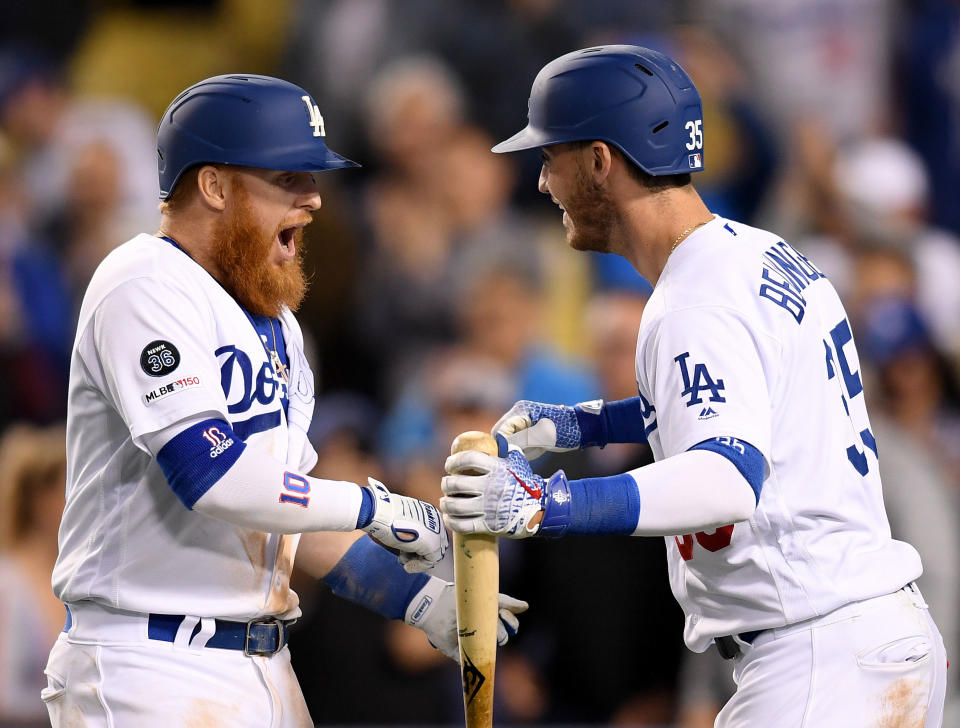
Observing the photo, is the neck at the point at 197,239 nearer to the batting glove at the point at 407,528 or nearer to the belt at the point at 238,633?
the batting glove at the point at 407,528

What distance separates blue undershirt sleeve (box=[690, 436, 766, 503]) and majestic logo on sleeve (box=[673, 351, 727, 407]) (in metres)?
0.10

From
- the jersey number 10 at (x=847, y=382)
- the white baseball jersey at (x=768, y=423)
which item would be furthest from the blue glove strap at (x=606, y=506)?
the jersey number 10 at (x=847, y=382)

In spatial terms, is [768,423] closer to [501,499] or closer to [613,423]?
[501,499]

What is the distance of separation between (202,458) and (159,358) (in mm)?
267

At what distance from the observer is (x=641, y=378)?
3033mm

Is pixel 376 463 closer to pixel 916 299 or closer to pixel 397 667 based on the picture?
pixel 397 667

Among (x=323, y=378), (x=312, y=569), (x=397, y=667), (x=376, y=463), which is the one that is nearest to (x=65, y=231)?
(x=323, y=378)

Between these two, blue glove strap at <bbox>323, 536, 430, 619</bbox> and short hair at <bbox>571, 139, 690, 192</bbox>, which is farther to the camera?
blue glove strap at <bbox>323, 536, 430, 619</bbox>

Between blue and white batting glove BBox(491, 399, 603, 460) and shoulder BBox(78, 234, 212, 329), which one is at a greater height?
shoulder BBox(78, 234, 212, 329)

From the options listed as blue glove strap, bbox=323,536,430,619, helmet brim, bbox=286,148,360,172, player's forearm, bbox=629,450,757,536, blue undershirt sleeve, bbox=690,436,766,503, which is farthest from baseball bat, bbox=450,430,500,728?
helmet brim, bbox=286,148,360,172

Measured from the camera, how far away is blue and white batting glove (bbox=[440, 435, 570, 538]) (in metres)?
2.74

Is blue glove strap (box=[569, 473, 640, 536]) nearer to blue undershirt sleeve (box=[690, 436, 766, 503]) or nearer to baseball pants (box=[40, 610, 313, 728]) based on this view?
blue undershirt sleeve (box=[690, 436, 766, 503])

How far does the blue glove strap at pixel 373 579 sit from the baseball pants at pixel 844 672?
1.02 m

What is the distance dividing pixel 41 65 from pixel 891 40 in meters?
5.45
